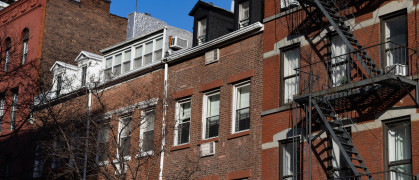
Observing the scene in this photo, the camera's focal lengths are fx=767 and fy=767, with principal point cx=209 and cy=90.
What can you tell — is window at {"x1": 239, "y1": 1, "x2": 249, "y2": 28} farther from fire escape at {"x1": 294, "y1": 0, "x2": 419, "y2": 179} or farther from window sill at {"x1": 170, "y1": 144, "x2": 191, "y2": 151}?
window sill at {"x1": 170, "y1": 144, "x2": 191, "y2": 151}

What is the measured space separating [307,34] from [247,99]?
3.41 meters

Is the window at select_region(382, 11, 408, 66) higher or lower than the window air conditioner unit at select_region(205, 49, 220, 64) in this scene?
lower

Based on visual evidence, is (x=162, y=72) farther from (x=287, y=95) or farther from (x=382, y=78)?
(x=382, y=78)

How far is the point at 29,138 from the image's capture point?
38344 mm

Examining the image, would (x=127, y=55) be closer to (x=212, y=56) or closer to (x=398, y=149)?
(x=212, y=56)

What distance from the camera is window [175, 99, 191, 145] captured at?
2862cm

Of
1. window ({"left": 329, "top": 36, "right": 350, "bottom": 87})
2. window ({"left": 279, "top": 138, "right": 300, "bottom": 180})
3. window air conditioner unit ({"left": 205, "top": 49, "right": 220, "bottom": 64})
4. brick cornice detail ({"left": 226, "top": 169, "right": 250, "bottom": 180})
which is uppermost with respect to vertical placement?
window air conditioner unit ({"left": 205, "top": 49, "right": 220, "bottom": 64})

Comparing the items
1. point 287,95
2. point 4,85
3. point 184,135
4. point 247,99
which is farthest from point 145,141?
point 4,85

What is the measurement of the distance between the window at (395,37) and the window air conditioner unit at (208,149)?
761cm

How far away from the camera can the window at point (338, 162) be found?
21.9 meters

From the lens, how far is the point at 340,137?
2205 cm

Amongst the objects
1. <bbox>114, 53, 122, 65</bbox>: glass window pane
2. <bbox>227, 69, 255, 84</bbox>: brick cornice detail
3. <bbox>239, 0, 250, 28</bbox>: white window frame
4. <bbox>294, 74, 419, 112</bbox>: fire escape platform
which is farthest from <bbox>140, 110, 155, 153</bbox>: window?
<bbox>294, 74, 419, 112</bbox>: fire escape platform

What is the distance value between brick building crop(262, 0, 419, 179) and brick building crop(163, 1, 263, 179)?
72 cm

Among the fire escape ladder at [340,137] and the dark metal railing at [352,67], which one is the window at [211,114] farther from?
the fire escape ladder at [340,137]
